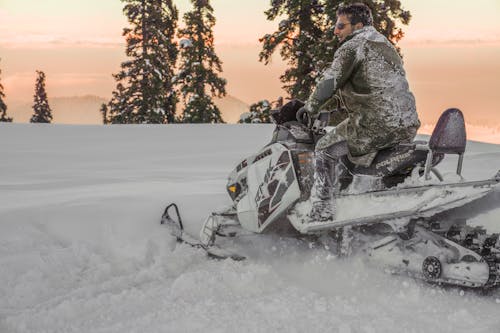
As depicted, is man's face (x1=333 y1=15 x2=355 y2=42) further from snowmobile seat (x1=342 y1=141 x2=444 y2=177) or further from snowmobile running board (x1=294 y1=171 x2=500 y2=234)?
snowmobile running board (x1=294 y1=171 x2=500 y2=234)

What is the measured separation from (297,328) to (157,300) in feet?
3.26

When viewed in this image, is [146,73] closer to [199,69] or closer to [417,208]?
[199,69]

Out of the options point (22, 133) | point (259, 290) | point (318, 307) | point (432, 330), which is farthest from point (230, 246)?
point (22, 133)

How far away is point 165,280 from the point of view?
386cm

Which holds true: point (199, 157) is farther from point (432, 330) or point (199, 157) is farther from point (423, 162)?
point (432, 330)

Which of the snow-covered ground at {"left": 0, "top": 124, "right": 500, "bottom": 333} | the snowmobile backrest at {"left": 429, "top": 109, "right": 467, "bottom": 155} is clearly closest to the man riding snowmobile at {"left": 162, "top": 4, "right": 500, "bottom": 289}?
the snowmobile backrest at {"left": 429, "top": 109, "right": 467, "bottom": 155}

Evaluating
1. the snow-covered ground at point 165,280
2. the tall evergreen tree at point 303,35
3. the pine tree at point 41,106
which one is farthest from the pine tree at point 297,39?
the pine tree at point 41,106

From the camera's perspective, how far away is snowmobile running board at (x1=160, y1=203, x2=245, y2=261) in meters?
4.40

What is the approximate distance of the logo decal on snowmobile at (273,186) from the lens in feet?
13.9

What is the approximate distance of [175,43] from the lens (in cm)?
3441

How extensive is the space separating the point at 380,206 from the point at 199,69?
2873cm

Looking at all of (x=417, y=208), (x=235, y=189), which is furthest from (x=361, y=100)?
(x=235, y=189)

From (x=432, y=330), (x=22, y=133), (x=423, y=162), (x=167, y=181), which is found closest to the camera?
(x=432, y=330)

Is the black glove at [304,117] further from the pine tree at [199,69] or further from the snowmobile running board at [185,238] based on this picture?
the pine tree at [199,69]
